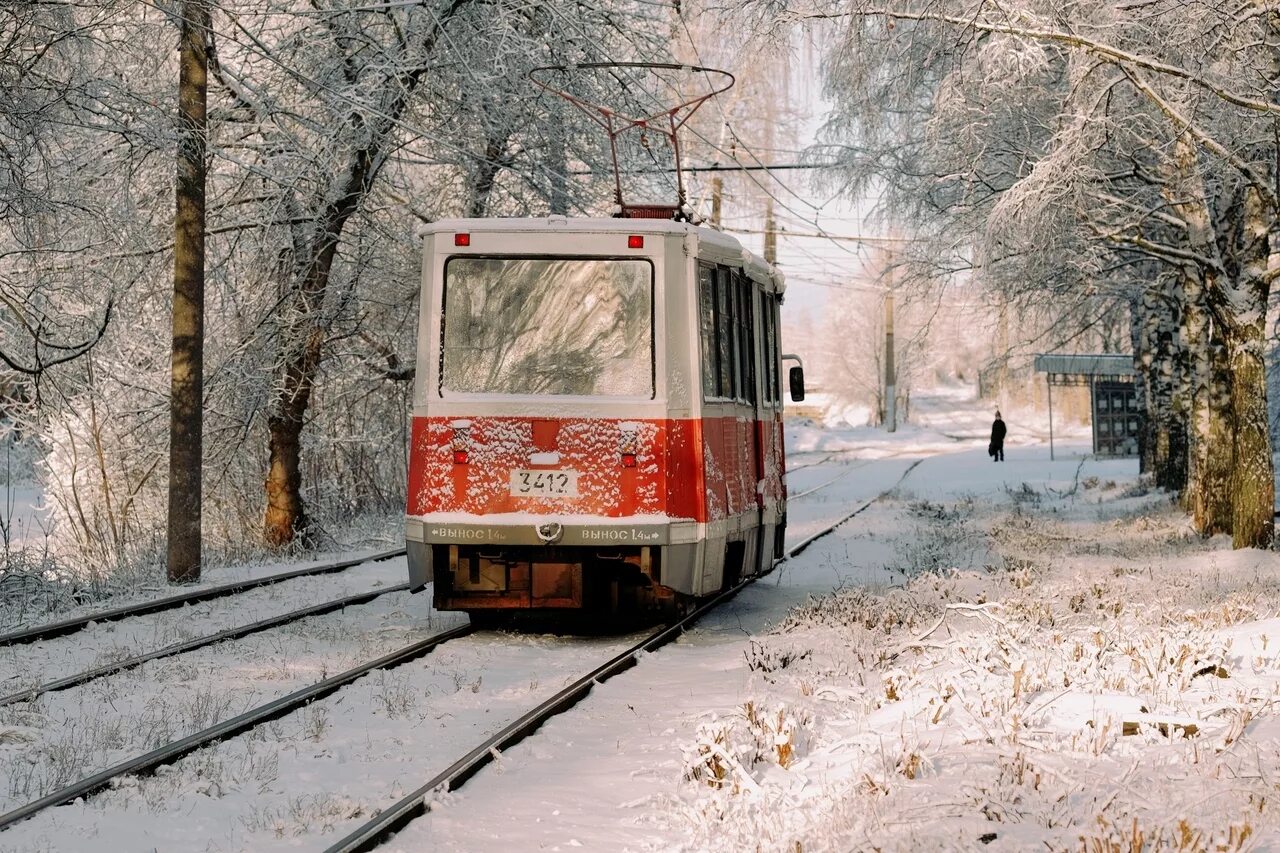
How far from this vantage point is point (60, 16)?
1164cm

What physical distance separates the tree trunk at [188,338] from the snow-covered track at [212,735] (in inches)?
197

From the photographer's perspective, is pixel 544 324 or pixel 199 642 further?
pixel 544 324

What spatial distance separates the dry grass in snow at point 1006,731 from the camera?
5.16 m

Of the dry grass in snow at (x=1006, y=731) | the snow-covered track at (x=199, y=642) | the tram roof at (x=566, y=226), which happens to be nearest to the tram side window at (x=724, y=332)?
the tram roof at (x=566, y=226)

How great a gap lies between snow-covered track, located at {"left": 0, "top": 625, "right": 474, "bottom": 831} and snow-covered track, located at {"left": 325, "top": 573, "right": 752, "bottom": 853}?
1.17 metres

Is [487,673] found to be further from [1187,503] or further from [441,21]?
[1187,503]

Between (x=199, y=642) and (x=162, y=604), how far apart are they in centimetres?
224

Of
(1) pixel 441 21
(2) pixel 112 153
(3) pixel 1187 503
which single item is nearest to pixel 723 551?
(1) pixel 441 21

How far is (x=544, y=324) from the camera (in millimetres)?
10648

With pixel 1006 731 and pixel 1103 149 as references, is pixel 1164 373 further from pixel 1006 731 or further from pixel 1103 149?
pixel 1006 731

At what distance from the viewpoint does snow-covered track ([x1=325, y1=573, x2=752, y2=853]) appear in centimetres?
546

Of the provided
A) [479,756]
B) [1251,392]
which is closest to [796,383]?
[1251,392]

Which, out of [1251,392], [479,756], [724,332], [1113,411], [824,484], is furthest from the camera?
[1113,411]

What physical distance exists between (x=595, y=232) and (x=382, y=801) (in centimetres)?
533
